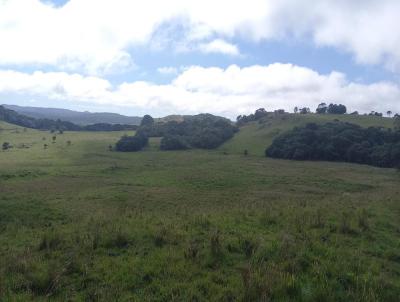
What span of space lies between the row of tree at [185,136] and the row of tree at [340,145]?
21.6 meters

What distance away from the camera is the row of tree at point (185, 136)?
93.1 m

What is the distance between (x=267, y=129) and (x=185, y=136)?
80.6 ft

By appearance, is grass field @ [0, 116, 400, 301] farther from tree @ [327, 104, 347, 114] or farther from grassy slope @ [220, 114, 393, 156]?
tree @ [327, 104, 347, 114]

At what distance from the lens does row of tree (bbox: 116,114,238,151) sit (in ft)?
306

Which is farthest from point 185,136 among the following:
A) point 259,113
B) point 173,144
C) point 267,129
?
point 259,113

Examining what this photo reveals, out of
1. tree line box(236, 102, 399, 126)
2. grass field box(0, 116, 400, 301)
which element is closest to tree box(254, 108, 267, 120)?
tree line box(236, 102, 399, 126)

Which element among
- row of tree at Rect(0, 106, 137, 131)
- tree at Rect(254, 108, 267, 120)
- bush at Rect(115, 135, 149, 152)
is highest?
tree at Rect(254, 108, 267, 120)

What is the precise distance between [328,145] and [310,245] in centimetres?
6921

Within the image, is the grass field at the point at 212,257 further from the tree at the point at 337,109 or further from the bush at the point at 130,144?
the tree at the point at 337,109

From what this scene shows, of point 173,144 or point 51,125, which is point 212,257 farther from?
point 51,125

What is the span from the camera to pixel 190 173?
50.5 metres

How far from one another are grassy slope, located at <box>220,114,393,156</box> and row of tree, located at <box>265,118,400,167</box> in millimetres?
7044

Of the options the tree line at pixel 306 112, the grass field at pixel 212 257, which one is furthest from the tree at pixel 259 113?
the grass field at pixel 212 257

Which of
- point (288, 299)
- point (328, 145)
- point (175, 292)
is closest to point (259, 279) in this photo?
point (288, 299)
